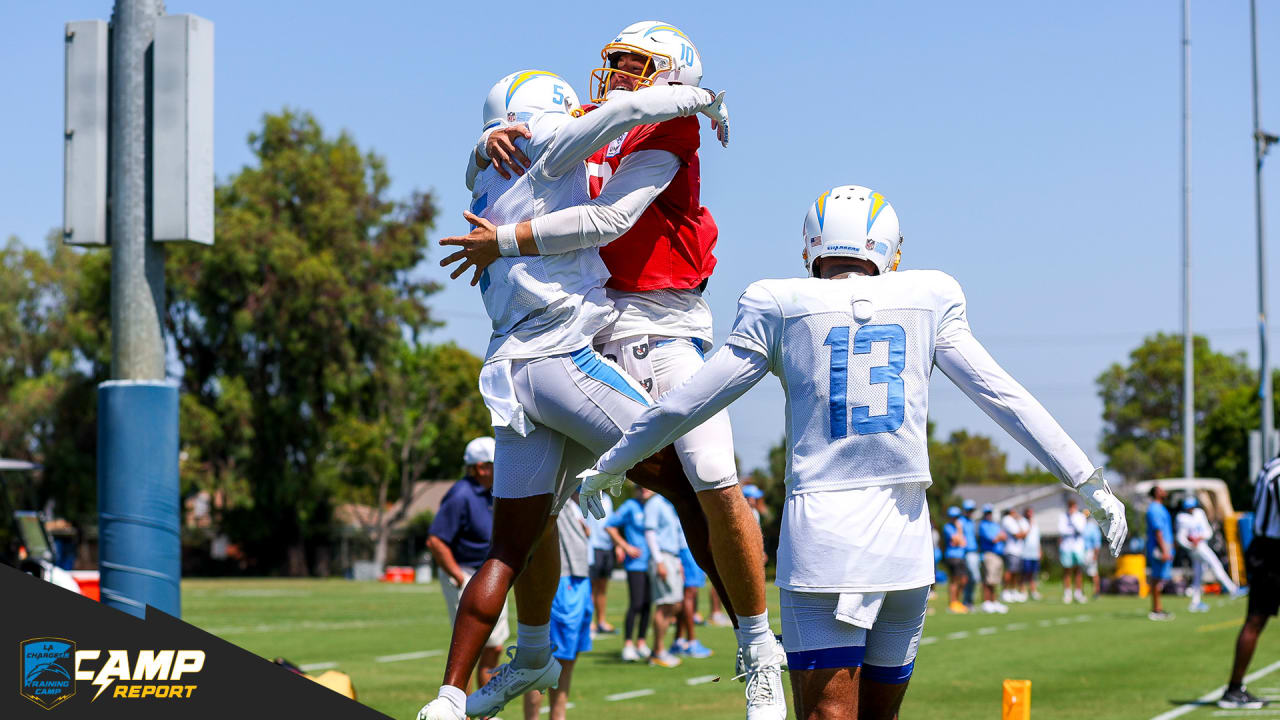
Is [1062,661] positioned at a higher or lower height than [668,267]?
lower

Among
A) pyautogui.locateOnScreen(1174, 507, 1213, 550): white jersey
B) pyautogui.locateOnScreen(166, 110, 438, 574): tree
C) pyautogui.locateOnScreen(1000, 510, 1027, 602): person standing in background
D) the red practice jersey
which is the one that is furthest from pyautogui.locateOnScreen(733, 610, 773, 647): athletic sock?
pyautogui.locateOnScreen(166, 110, 438, 574): tree

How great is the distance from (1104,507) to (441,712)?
2.31 meters

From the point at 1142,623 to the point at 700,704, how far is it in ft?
48.6

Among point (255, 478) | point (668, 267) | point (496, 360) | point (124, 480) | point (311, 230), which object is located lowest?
point (255, 478)

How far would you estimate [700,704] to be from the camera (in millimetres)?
12156

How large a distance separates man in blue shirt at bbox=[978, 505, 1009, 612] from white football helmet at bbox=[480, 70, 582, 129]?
84.0 ft

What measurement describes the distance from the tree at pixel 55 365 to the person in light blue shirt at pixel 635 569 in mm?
43794

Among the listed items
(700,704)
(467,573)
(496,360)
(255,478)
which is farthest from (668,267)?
(255,478)

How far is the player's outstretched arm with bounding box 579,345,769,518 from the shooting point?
448 cm

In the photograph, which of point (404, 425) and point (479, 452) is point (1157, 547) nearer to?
point (479, 452)

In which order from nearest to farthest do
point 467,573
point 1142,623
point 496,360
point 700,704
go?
point 496,360, point 467,573, point 700,704, point 1142,623

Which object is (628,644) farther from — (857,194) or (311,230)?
(311,230)

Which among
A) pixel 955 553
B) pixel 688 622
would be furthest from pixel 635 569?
pixel 955 553

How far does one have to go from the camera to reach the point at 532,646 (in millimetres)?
5637
